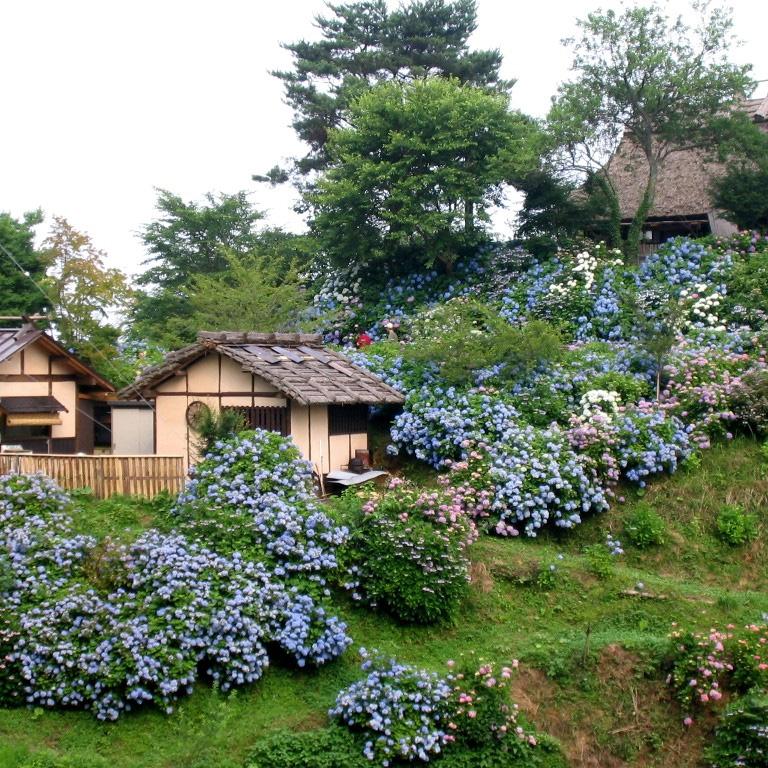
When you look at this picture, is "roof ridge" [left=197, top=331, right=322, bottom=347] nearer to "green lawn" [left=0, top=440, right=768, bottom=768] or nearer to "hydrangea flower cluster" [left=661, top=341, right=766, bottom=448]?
"green lawn" [left=0, top=440, right=768, bottom=768]

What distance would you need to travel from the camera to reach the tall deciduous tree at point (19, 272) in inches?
1265

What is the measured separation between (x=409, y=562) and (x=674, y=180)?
20.9 meters

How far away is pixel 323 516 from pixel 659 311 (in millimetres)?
12936

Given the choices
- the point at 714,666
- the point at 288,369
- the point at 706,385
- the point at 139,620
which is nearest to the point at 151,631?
the point at 139,620

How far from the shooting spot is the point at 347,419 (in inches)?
704

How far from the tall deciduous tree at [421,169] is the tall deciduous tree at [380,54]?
449 cm

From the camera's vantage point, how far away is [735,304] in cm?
2281

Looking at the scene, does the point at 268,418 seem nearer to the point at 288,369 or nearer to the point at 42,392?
the point at 288,369

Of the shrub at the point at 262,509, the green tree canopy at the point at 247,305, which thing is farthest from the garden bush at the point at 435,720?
the green tree canopy at the point at 247,305

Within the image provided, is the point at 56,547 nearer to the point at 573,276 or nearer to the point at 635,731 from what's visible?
the point at 635,731

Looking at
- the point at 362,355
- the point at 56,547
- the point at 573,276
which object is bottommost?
the point at 56,547

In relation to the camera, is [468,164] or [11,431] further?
[468,164]

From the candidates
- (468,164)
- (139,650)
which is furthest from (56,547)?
(468,164)

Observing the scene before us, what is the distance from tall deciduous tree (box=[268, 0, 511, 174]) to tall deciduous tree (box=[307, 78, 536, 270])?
4489 millimetres
